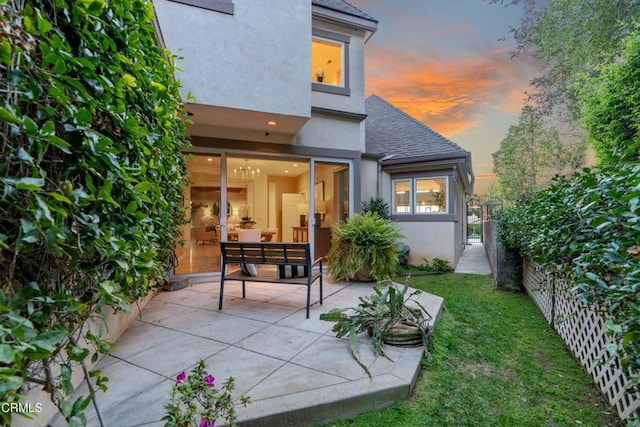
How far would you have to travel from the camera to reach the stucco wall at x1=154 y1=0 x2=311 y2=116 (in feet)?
13.7

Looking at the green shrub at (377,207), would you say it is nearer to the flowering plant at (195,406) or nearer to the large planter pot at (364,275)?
the large planter pot at (364,275)

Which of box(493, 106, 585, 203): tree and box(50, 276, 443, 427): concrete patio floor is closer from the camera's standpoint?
box(50, 276, 443, 427): concrete patio floor

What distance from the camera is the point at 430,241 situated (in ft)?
26.6

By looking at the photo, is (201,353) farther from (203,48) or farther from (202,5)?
(202,5)

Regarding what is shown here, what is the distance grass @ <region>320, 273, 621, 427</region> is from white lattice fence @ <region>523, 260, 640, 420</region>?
0.11 m

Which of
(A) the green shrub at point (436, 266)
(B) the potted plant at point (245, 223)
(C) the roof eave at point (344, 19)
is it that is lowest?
(A) the green shrub at point (436, 266)

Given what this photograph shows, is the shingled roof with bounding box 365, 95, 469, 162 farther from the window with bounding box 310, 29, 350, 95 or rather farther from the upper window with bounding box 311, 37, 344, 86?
the upper window with bounding box 311, 37, 344, 86

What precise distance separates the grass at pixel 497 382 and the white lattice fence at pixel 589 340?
108 millimetres

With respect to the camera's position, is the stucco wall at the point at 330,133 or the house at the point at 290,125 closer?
the house at the point at 290,125

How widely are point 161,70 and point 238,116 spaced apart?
2.44m

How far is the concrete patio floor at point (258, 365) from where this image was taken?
1.89m

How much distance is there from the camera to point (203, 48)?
14.1 ft

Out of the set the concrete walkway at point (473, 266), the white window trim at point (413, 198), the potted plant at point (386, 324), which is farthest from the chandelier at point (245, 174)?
the concrete walkway at point (473, 266)

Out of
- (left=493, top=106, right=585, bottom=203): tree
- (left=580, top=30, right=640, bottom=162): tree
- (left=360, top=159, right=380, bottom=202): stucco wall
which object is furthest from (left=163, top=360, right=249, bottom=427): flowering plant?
(left=493, top=106, right=585, bottom=203): tree
